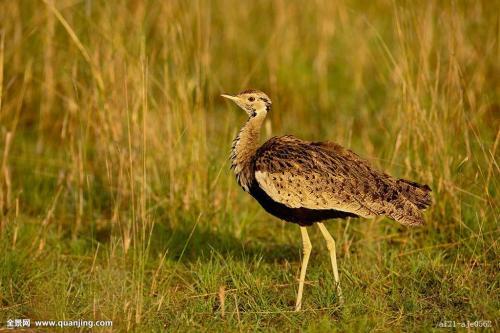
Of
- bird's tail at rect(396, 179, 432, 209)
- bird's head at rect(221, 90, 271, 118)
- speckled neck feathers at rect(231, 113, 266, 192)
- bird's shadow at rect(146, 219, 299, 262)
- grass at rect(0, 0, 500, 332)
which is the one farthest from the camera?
bird's shadow at rect(146, 219, 299, 262)

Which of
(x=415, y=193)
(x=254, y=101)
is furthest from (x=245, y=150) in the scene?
(x=415, y=193)

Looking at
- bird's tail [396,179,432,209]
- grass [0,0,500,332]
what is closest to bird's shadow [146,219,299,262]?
grass [0,0,500,332]

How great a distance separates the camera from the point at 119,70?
20.0ft

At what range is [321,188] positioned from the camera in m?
4.58

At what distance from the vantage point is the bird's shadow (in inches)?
215

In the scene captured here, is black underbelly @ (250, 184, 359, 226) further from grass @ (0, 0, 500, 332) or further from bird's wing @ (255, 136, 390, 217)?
grass @ (0, 0, 500, 332)

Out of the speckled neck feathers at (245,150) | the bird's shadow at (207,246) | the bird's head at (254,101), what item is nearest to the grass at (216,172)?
the bird's shadow at (207,246)

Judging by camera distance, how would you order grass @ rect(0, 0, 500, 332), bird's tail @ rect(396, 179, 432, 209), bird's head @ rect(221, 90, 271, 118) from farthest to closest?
bird's head @ rect(221, 90, 271, 118) → bird's tail @ rect(396, 179, 432, 209) → grass @ rect(0, 0, 500, 332)

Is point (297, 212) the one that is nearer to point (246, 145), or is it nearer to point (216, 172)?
point (246, 145)

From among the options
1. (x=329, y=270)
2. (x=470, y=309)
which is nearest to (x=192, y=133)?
(x=329, y=270)

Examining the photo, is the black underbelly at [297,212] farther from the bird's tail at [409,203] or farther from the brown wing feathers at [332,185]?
the bird's tail at [409,203]

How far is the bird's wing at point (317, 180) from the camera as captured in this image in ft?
15.0

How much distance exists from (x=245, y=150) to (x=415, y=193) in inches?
38.4

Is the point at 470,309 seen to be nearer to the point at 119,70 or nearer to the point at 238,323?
the point at 238,323
